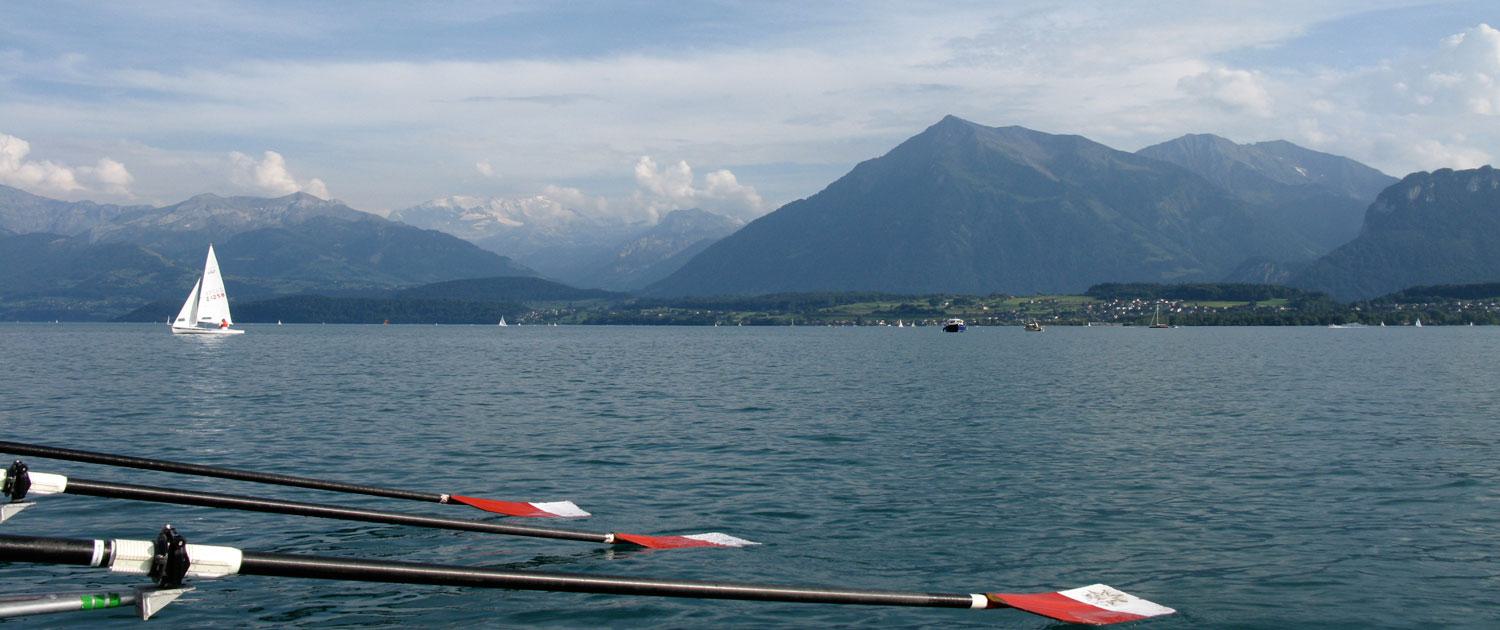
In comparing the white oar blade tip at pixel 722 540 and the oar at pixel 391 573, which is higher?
the oar at pixel 391 573

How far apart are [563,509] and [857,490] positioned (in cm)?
Result: 918

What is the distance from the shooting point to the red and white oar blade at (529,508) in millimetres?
25688

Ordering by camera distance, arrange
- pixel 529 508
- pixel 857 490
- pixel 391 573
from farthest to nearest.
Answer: pixel 857 490 < pixel 529 508 < pixel 391 573

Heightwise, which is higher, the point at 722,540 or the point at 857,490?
the point at 722,540

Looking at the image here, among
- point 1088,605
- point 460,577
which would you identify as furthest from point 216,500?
point 1088,605

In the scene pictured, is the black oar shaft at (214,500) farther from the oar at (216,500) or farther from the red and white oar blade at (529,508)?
the red and white oar blade at (529,508)

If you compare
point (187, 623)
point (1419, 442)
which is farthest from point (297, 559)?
point (1419, 442)

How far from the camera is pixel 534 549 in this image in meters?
24.1

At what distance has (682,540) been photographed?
24.5 metres

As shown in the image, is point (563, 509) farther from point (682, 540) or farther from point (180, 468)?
point (180, 468)

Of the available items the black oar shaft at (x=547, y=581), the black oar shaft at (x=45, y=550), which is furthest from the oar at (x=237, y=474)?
the black oar shaft at (x=45, y=550)

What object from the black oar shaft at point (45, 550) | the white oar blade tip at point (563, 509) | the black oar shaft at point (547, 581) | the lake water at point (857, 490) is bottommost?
the lake water at point (857, 490)

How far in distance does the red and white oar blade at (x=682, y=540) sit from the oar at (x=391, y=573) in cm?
777

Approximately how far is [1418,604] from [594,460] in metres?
25.7
